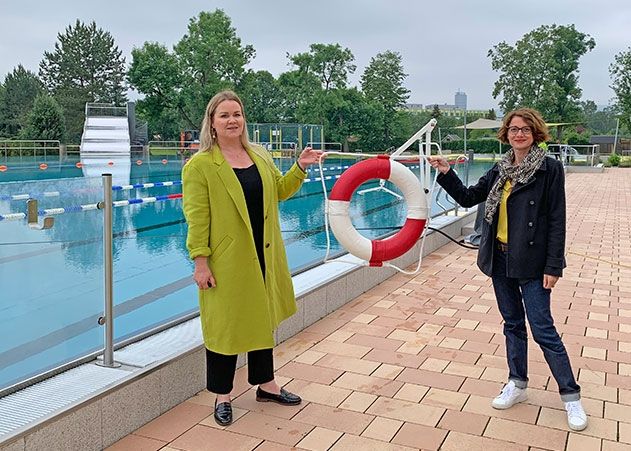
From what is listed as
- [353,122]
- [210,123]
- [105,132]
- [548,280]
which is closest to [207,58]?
[353,122]

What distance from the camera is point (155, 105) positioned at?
3472cm

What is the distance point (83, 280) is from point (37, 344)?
0.31 m

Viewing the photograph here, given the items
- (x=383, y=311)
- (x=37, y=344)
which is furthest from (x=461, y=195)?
(x=37, y=344)

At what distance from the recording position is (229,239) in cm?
226

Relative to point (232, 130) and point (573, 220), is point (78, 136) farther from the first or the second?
point (232, 130)

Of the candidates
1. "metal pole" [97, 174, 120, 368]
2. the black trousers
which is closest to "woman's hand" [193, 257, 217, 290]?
the black trousers

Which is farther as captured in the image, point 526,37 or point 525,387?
point 526,37

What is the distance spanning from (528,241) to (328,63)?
34.6m

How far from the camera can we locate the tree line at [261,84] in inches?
1313

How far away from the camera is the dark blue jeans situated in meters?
2.42

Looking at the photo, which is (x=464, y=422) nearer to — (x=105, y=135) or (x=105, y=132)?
(x=105, y=135)

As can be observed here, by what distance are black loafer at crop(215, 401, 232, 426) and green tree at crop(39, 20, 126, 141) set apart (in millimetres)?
43253

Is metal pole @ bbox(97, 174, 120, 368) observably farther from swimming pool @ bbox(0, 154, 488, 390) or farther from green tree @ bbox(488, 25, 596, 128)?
green tree @ bbox(488, 25, 596, 128)

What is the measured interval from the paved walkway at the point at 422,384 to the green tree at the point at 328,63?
32.3 meters
